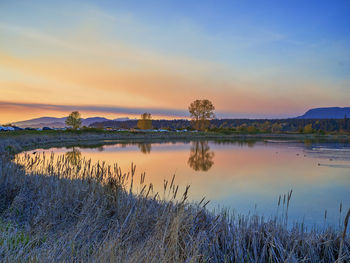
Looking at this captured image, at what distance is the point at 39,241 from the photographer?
144 inches

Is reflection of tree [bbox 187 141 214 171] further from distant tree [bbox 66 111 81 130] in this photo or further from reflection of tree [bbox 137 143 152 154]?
distant tree [bbox 66 111 81 130]

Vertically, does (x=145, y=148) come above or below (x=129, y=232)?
below

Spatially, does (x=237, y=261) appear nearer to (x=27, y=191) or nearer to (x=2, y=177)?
(x=27, y=191)

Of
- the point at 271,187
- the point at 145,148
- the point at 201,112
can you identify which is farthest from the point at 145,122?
the point at 271,187

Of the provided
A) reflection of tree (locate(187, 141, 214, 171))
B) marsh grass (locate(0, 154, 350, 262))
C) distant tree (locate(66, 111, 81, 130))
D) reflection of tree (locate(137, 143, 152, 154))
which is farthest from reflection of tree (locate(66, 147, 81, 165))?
distant tree (locate(66, 111, 81, 130))

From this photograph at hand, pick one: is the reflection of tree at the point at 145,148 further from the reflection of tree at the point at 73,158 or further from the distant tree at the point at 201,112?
the distant tree at the point at 201,112

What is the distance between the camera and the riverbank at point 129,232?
3.16 m

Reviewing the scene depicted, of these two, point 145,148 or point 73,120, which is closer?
point 145,148

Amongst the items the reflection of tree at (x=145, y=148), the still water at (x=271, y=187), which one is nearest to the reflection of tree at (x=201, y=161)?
the still water at (x=271, y=187)

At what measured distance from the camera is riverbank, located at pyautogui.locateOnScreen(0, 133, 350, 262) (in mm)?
3162

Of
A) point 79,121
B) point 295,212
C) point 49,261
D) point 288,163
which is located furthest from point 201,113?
point 49,261

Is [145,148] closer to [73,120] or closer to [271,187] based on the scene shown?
[271,187]

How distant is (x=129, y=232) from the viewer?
425 centimetres

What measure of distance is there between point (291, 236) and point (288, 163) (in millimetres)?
13749
